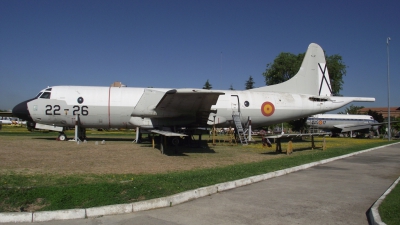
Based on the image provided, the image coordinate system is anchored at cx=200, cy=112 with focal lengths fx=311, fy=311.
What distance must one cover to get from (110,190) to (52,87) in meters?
17.6

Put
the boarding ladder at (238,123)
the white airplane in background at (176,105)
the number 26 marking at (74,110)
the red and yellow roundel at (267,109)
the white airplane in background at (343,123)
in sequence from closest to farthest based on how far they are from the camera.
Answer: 1. the white airplane in background at (176,105)
2. the number 26 marking at (74,110)
3. the boarding ladder at (238,123)
4. the red and yellow roundel at (267,109)
5. the white airplane in background at (343,123)

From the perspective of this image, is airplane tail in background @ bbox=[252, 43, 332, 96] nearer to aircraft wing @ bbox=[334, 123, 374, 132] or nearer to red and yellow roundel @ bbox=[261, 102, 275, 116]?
red and yellow roundel @ bbox=[261, 102, 275, 116]

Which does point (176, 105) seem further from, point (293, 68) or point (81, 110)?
point (293, 68)

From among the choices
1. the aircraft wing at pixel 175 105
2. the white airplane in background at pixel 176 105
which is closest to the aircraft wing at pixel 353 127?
the white airplane in background at pixel 176 105

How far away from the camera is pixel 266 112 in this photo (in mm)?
23875

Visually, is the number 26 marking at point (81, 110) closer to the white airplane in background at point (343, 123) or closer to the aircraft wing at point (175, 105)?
the aircraft wing at point (175, 105)

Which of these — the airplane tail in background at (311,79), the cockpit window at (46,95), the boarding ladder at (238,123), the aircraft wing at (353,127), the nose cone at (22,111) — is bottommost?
the aircraft wing at (353,127)

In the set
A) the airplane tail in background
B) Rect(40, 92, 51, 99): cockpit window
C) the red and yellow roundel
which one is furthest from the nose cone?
the airplane tail in background

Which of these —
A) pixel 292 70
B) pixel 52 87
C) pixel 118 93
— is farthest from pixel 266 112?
pixel 292 70

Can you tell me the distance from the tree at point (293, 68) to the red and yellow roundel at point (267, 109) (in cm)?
2615

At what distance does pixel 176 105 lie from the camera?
1848cm

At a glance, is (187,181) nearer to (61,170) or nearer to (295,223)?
(295,223)

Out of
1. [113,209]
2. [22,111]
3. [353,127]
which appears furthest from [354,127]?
[113,209]

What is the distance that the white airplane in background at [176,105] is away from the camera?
63.4 feet
